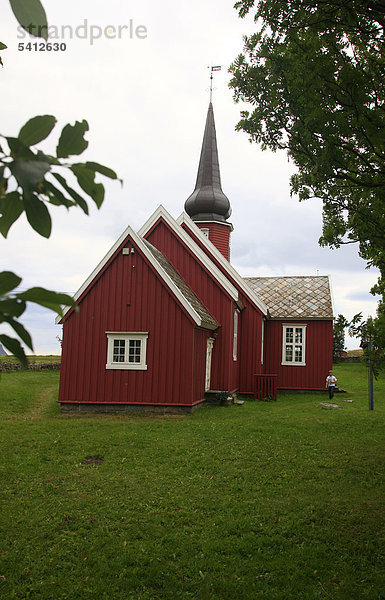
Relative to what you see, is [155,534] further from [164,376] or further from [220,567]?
[164,376]

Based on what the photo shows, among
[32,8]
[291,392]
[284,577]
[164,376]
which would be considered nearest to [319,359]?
[291,392]

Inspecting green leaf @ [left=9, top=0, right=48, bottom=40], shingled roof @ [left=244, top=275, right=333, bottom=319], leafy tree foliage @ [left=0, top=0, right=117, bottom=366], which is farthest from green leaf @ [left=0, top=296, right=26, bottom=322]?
shingled roof @ [left=244, top=275, right=333, bottom=319]

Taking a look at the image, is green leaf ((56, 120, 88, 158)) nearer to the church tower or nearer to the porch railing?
the porch railing

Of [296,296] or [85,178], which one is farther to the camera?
[296,296]

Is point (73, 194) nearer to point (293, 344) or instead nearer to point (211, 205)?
point (293, 344)

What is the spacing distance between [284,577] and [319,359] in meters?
17.7

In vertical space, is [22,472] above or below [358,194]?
below

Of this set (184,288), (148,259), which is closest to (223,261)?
(184,288)

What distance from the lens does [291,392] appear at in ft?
72.4

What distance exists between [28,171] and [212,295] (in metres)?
16.1

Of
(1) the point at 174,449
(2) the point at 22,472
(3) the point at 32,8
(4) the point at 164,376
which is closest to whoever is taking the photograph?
(3) the point at 32,8

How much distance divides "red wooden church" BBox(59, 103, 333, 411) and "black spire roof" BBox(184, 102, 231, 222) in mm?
4284

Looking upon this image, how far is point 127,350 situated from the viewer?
47.5ft

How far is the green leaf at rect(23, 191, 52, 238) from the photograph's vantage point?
41.1 inches
